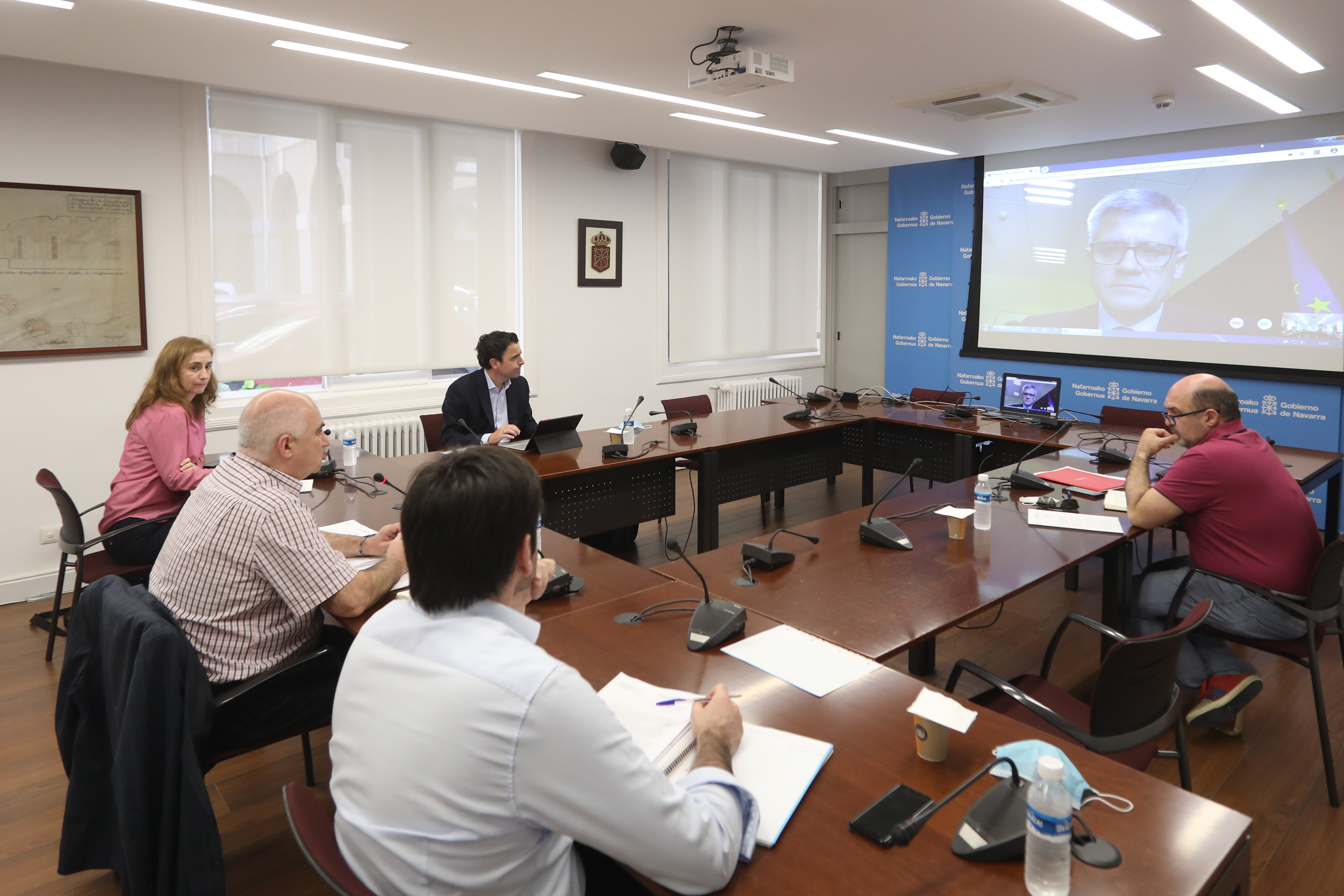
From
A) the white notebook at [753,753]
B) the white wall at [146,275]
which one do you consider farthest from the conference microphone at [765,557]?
the white wall at [146,275]

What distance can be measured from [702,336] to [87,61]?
187 inches

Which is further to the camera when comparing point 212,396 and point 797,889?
point 212,396

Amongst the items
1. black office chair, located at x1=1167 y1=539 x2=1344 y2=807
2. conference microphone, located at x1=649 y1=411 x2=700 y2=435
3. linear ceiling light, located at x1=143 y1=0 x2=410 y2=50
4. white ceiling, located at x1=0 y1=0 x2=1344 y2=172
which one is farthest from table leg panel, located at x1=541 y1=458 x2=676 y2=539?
black office chair, located at x1=1167 y1=539 x2=1344 y2=807

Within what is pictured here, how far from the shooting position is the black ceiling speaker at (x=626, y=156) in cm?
639

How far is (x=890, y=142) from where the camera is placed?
6.22 metres

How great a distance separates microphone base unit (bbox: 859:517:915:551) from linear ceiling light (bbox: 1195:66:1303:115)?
3199 millimetres

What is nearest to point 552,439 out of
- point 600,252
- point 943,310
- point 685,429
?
point 685,429

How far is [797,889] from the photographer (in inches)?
44.8

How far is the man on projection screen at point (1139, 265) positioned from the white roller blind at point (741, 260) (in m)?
2.62

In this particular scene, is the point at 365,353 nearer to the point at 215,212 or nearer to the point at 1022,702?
the point at 215,212

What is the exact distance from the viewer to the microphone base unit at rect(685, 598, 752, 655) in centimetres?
190

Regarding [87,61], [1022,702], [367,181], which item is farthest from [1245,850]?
[367,181]

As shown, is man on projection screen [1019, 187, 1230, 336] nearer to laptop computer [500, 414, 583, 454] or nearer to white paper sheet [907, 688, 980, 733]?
laptop computer [500, 414, 583, 454]

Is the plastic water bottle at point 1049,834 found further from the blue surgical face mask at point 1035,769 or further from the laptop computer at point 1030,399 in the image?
the laptop computer at point 1030,399
